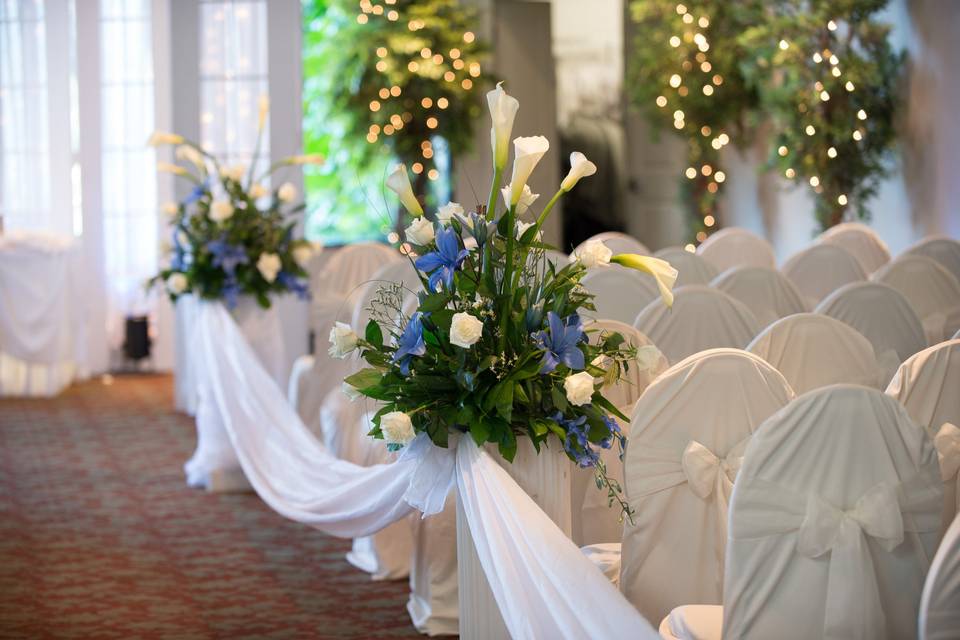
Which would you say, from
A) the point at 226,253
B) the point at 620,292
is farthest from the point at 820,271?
the point at 226,253

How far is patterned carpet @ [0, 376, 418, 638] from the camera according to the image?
4.17m

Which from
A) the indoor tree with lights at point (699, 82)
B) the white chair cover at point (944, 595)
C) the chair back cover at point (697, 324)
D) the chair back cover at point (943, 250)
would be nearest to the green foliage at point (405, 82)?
the indoor tree with lights at point (699, 82)

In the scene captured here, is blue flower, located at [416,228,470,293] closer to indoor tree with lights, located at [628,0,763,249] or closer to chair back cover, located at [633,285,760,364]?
chair back cover, located at [633,285,760,364]

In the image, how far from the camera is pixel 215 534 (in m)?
5.39

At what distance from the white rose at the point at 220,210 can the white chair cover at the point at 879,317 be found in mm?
2913

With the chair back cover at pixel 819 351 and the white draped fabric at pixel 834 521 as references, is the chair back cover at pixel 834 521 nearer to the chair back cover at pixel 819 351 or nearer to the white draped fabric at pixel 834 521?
the white draped fabric at pixel 834 521

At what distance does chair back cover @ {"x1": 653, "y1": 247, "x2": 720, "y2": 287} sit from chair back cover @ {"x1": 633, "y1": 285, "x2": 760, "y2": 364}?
4.12ft

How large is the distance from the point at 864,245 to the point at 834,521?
5.03 metres

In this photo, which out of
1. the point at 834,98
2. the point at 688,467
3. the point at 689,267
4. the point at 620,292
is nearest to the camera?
the point at 688,467

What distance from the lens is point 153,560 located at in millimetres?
4953

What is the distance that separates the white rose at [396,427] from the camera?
275 cm

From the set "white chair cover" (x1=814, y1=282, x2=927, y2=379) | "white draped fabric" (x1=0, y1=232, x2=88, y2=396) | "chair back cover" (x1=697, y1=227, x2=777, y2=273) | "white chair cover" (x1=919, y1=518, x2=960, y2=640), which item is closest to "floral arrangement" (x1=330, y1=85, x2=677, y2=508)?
"white chair cover" (x1=919, y1=518, x2=960, y2=640)

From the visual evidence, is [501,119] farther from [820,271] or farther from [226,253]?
[820,271]

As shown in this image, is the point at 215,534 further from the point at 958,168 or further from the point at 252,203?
the point at 958,168
